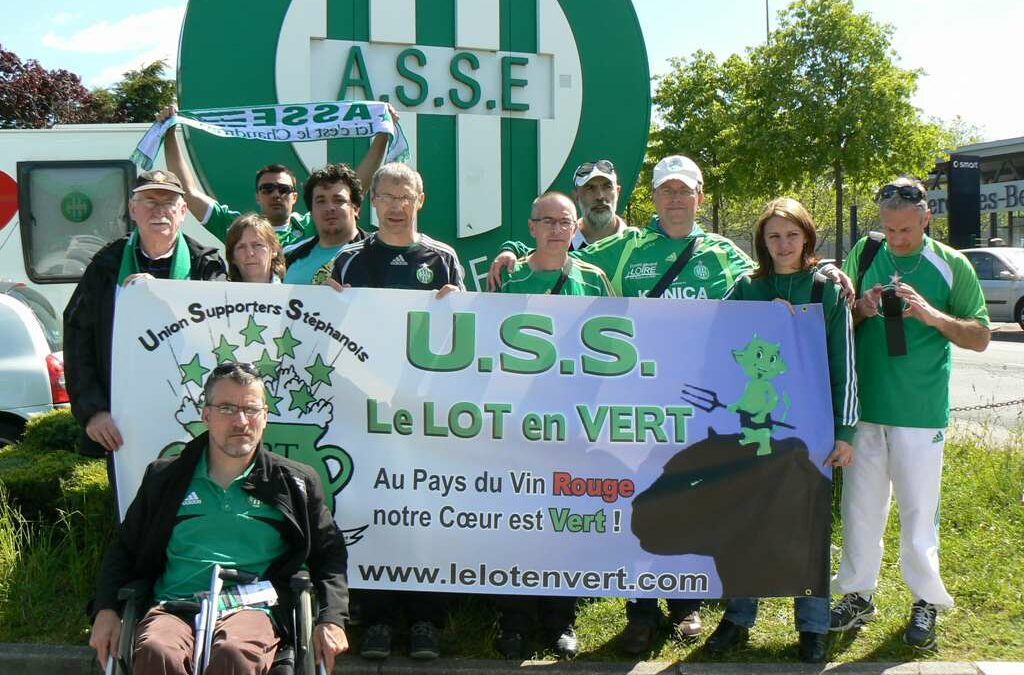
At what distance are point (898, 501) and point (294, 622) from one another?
99.5 inches

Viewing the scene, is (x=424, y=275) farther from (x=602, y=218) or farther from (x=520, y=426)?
(x=602, y=218)

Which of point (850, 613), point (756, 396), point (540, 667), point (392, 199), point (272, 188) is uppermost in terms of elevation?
point (272, 188)

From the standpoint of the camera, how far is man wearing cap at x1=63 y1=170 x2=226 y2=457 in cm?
378

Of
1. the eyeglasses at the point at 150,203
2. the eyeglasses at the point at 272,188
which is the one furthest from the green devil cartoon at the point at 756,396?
the eyeglasses at the point at 272,188

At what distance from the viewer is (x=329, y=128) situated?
491cm

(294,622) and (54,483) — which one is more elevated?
(54,483)

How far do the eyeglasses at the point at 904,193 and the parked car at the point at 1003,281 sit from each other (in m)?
15.9

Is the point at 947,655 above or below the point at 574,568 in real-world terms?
below

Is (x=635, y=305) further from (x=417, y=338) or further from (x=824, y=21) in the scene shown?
(x=824, y=21)

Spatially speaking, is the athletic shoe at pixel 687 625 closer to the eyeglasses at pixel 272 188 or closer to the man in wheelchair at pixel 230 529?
the man in wheelchair at pixel 230 529

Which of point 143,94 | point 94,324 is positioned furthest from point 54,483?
point 143,94

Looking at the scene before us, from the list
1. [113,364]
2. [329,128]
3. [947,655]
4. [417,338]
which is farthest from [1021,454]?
[113,364]

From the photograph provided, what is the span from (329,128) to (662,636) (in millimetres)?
3059

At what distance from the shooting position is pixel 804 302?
3811 mm
